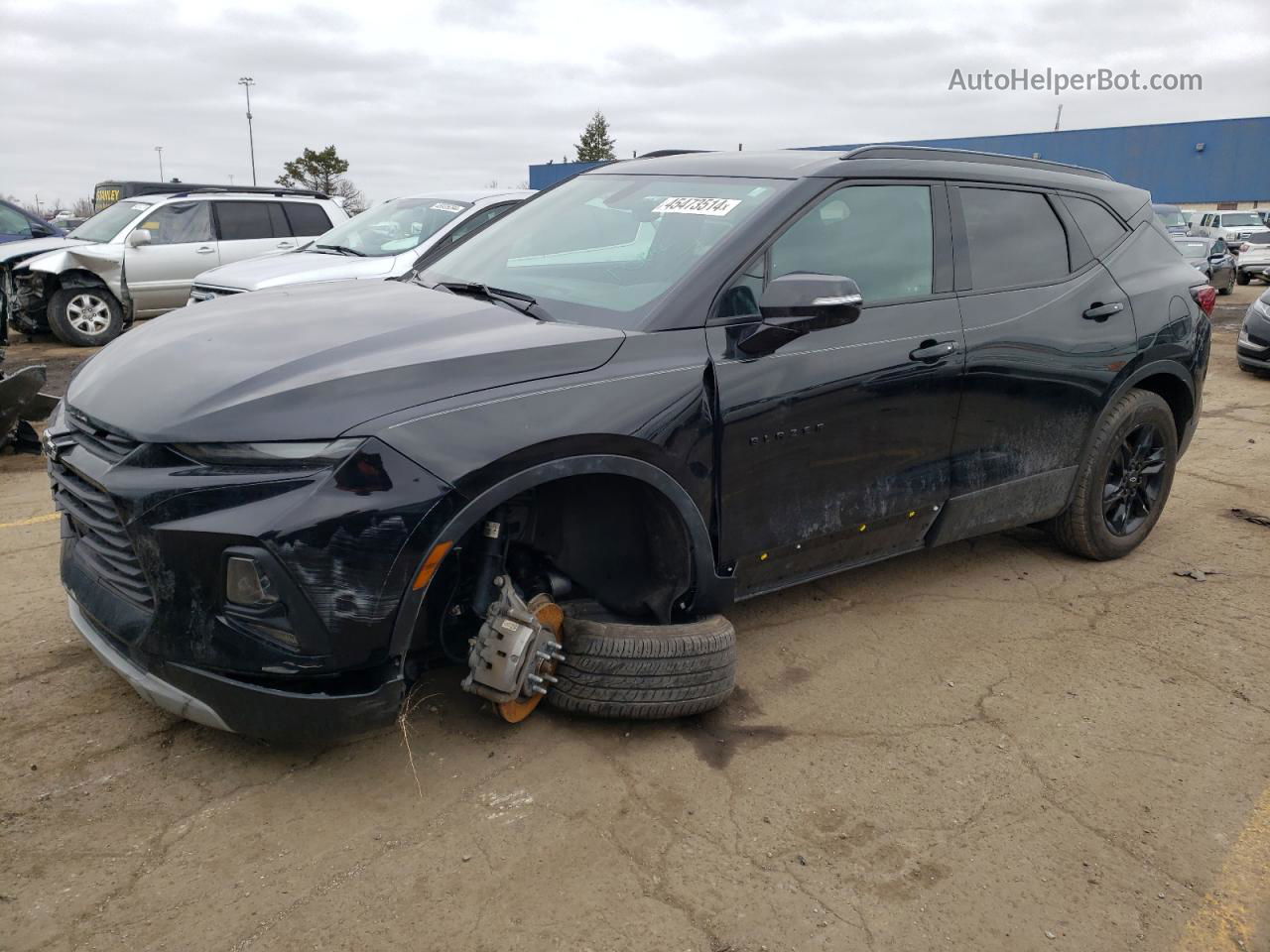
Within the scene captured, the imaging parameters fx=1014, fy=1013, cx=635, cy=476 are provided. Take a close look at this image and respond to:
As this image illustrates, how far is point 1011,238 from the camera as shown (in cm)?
413

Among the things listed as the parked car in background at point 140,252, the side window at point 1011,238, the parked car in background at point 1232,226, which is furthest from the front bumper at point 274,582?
the parked car in background at point 1232,226

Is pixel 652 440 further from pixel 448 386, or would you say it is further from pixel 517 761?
pixel 517 761

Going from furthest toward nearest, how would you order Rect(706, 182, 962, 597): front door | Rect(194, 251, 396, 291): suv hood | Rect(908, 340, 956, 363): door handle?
1. Rect(194, 251, 396, 291): suv hood
2. Rect(908, 340, 956, 363): door handle
3. Rect(706, 182, 962, 597): front door

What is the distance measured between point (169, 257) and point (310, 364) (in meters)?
10.8

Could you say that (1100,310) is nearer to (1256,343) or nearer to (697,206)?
(697,206)

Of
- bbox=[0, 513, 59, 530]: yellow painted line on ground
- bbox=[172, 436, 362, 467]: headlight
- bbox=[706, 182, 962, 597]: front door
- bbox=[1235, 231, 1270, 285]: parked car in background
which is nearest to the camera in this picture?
bbox=[172, 436, 362, 467]: headlight

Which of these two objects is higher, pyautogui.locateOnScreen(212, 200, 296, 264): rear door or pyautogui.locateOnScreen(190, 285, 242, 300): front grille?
pyautogui.locateOnScreen(212, 200, 296, 264): rear door

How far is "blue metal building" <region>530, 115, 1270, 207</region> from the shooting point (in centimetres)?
4647

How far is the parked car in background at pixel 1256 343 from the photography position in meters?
10.5

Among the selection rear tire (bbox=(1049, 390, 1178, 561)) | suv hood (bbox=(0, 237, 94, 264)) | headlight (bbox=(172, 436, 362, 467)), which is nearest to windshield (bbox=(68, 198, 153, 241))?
suv hood (bbox=(0, 237, 94, 264))

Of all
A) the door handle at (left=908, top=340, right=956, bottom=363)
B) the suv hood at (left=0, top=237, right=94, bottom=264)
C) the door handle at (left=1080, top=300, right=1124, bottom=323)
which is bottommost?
the door handle at (left=908, top=340, right=956, bottom=363)

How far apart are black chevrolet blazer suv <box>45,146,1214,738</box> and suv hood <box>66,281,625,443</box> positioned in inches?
0.4

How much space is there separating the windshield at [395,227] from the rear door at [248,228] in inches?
133

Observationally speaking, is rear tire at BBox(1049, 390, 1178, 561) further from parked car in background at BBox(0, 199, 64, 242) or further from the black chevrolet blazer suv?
parked car in background at BBox(0, 199, 64, 242)
